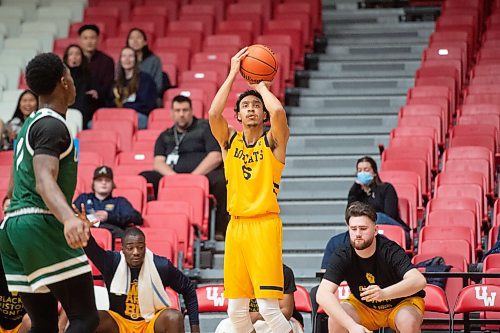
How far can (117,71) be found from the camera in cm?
1213

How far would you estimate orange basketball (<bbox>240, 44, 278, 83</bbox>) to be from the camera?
22.6 feet

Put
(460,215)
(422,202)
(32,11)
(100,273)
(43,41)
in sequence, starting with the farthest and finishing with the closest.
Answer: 1. (32,11)
2. (43,41)
3. (422,202)
4. (460,215)
5. (100,273)

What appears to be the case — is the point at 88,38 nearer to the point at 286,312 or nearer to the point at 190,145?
the point at 190,145

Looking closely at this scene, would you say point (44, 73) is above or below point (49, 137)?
above

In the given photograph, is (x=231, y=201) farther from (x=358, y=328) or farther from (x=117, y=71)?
(x=117, y=71)

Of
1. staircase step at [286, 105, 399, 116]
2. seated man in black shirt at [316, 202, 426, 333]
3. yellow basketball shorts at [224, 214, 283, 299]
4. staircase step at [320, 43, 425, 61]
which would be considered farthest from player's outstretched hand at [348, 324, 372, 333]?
staircase step at [320, 43, 425, 61]

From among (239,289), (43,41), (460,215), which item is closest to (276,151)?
(239,289)

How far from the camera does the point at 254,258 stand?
6.70 metres

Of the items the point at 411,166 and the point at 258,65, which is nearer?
the point at 258,65

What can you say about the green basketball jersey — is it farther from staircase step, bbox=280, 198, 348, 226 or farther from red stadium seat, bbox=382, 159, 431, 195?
red stadium seat, bbox=382, 159, 431, 195

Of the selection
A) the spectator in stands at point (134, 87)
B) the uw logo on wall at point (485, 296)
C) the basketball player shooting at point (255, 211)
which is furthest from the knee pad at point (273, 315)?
the spectator in stands at point (134, 87)

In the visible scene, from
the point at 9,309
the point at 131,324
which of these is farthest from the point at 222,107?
the point at 9,309

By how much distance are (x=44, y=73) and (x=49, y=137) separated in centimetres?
34

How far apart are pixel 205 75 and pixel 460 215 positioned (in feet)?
12.6
